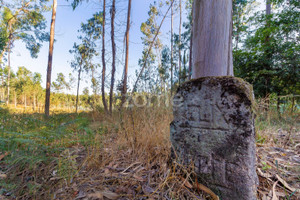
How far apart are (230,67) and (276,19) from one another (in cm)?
595

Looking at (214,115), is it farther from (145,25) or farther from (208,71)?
(145,25)

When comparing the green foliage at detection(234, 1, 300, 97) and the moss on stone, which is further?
the green foliage at detection(234, 1, 300, 97)

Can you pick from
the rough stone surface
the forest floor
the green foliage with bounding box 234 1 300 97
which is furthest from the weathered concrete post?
the green foliage with bounding box 234 1 300 97

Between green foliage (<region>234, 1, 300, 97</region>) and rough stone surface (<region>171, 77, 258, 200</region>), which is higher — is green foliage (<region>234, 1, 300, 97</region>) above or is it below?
above

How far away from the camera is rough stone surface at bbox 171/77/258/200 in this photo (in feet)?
3.11

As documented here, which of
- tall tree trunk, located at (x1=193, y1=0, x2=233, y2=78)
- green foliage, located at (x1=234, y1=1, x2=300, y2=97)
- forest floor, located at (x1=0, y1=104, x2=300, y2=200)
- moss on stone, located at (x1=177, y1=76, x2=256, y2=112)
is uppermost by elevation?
green foliage, located at (x1=234, y1=1, x2=300, y2=97)

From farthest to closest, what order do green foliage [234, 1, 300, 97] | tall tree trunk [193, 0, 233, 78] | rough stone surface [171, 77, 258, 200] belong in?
green foliage [234, 1, 300, 97] < tall tree trunk [193, 0, 233, 78] < rough stone surface [171, 77, 258, 200]

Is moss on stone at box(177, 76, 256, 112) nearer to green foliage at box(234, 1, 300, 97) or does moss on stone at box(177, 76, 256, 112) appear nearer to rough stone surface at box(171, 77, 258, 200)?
rough stone surface at box(171, 77, 258, 200)

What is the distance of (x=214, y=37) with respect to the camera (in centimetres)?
117

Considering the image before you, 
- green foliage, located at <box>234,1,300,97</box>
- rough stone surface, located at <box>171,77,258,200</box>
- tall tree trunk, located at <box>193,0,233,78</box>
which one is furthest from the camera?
green foliage, located at <box>234,1,300,97</box>

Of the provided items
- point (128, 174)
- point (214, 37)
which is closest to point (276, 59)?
point (214, 37)

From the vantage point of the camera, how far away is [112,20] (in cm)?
514

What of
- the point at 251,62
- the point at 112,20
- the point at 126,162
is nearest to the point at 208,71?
the point at 126,162

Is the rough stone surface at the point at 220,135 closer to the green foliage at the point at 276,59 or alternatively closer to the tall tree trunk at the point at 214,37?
the tall tree trunk at the point at 214,37
